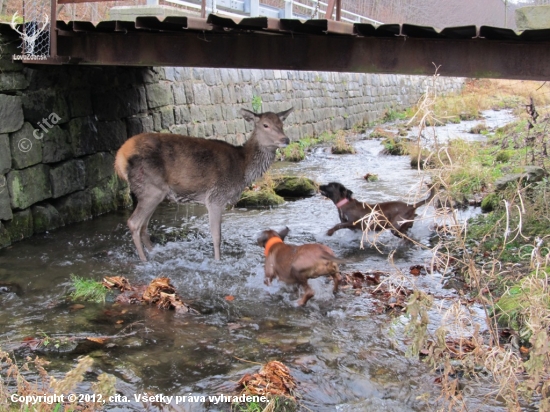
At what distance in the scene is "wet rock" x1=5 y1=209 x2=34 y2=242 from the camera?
8773 mm

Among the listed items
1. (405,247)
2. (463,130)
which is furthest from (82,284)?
(463,130)

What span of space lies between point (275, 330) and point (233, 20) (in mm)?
3678

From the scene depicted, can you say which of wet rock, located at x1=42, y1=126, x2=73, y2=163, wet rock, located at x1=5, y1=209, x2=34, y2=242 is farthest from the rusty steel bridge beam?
wet rock, located at x1=5, y1=209, x2=34, y2=242

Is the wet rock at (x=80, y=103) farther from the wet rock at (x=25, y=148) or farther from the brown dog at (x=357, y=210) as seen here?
the brown dog at (x=357, y=210)

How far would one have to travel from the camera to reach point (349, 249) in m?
9.30

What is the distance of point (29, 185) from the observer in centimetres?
905

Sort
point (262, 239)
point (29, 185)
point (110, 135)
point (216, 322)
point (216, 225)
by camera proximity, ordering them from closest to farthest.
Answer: point (216, 322) < point (262, 239) < point (216, 225) < point (29, 185) < point (110, 135)

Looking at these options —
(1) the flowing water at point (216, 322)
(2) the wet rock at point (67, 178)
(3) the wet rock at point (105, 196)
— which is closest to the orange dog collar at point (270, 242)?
(1) the flowing water at point (216, 322)

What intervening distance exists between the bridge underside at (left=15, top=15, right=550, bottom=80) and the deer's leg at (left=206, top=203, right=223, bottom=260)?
80.1 inches

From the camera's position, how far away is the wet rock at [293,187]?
12852 millimetres

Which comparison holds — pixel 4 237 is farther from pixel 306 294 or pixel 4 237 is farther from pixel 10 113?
pixel 306 294

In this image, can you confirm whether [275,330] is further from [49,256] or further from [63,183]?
[63,183]

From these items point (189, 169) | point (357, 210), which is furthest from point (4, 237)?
point (357, 210)

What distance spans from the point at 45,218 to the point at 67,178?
0.80 m
